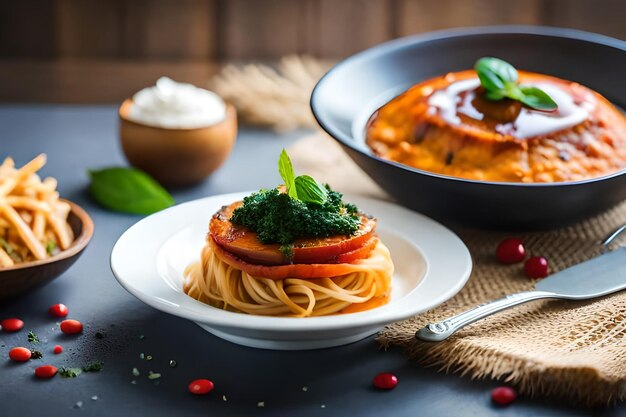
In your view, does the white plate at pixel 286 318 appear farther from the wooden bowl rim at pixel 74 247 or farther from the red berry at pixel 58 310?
the red berry at pixel 58 310

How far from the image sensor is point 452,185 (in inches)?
120

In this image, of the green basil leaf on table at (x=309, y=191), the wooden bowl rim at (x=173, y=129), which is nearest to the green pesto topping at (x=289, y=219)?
the green basil leaf on table at (x=309, y=191)

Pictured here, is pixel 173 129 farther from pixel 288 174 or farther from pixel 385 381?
pixel 385 381

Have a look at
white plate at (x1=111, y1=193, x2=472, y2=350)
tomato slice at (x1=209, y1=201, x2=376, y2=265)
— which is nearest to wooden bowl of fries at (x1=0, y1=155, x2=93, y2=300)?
→ white plate at (x1=111, y1=193, x2=472, y2=350)

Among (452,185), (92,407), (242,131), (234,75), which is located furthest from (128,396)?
(234,75)

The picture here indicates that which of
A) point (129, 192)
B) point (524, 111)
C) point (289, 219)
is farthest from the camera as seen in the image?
point (129, 192)

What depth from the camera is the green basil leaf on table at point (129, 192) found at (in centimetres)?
366

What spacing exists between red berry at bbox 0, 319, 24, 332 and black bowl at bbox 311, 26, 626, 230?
1.28m

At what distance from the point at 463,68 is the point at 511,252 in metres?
1.18

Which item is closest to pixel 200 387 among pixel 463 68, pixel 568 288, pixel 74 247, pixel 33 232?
pixel 74 247

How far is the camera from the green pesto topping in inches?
101

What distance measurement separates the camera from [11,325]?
2.72 meters

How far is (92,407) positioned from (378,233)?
3.95 ft

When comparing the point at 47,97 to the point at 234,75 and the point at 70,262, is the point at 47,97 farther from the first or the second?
the point at 70,262
